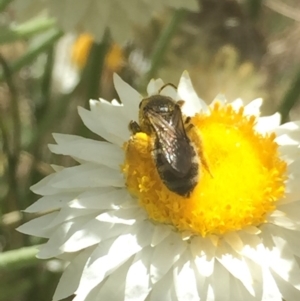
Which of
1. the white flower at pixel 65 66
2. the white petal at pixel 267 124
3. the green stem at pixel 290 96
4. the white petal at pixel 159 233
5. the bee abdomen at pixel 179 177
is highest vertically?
the white flower at pixel 65 66

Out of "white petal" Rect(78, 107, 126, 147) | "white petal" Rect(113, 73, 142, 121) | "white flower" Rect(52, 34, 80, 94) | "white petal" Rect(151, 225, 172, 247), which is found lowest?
"white petal" Rect(151, 225, 172, 247)

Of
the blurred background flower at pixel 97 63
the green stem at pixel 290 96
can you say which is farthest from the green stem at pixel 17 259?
the green stem at pixel 290 96

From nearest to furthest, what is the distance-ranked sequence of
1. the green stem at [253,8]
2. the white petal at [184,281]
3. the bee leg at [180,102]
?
the white petal at [184,281]
the bee leg at [180,102]
the green stem at [253,8]

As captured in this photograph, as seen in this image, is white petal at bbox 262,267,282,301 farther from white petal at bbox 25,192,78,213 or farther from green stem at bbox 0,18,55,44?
green stem at bbox 0,18,55,44

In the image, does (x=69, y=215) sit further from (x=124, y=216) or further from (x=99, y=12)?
(x=99, y=12)

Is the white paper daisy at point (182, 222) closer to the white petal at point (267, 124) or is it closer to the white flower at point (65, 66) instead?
the white petal at point (267, 124)

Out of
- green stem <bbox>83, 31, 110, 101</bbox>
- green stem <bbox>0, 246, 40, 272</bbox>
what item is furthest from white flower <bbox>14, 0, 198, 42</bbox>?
green stem <bbox>0, 246, 40, 272</bbox>

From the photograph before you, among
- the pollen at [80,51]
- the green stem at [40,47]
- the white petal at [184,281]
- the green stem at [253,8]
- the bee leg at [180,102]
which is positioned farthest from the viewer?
the pollen at [80,51]
